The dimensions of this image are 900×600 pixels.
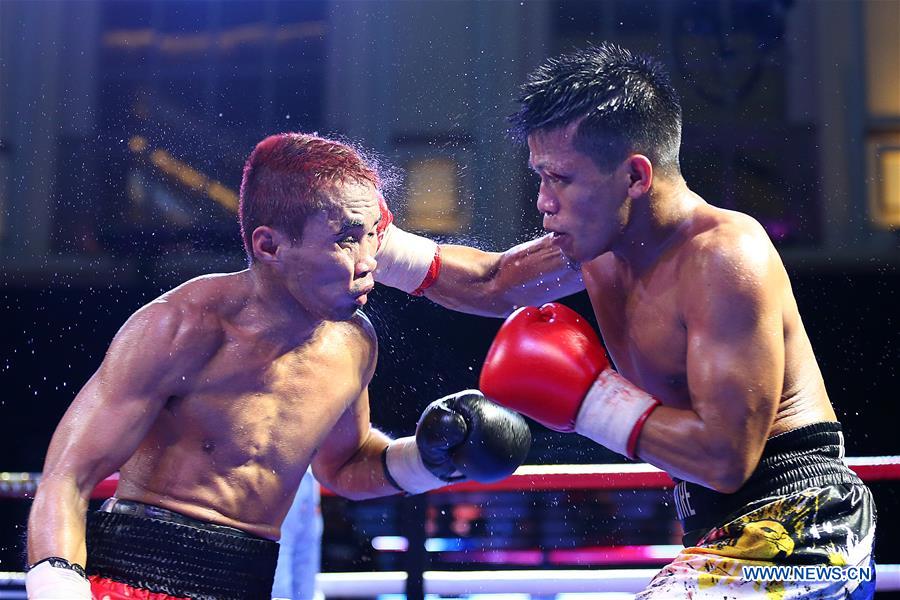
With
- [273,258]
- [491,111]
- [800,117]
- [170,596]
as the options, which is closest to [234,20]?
[491,111]

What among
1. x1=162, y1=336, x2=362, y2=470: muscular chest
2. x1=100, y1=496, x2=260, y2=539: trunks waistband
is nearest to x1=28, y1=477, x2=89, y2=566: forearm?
x1=100, y1=496, x2=260, y2=539: trunks waistband

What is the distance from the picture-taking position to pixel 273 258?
1.80 m

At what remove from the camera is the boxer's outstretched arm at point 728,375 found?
164 cm

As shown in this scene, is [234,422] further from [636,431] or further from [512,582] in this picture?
[512,582]

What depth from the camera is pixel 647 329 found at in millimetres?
1872

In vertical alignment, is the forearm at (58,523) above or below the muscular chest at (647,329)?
below

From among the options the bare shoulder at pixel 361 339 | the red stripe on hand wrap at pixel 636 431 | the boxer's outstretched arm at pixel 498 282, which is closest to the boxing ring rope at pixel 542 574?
the boxer's outstretched arm at pixel 498 282

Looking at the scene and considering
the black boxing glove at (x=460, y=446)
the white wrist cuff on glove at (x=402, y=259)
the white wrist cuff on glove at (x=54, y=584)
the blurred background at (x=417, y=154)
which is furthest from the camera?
the blurred background at (x=417, y=154)

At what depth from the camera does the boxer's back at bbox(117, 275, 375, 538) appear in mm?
1681

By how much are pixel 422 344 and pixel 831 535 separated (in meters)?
3.75

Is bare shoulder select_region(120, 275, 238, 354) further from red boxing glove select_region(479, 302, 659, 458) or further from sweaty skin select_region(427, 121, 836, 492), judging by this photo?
sweaty skin select_region(427, 121, 836, 492)

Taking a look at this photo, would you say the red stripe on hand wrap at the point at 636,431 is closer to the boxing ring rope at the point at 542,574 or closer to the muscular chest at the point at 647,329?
the muscular chest at the point at 647,329

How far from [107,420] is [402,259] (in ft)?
2.88

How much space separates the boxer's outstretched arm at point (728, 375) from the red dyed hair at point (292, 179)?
0.71 m
